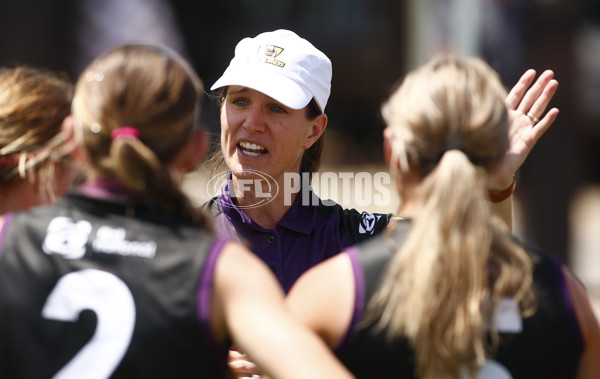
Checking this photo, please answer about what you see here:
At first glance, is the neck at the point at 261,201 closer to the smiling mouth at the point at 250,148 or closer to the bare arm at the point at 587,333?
the smiling mouth at the point at 250,148

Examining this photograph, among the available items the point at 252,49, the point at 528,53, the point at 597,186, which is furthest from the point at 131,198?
the point at 597,186

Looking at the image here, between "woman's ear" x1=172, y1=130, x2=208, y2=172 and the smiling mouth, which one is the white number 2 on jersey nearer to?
"woman's ear" x1=172, y1=130, x2=208, y2=172

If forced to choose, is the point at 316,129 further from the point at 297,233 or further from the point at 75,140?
the point at 75,140

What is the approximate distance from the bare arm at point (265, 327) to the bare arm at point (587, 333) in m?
0.64

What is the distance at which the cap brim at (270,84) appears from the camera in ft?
10.3

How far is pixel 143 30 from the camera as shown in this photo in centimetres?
1162

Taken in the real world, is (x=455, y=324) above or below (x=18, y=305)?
above

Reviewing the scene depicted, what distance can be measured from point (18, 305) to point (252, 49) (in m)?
1.50

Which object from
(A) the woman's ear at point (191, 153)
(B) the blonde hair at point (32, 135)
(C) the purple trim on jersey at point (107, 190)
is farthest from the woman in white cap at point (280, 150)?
(C) the purple trim on jersey at point (107, 190)

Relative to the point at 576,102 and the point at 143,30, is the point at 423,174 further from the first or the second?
the point at 143,30

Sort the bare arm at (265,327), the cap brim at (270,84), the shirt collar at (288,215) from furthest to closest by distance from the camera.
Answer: the shirt collar at (288,215), the cap brim at (270,84), the bare arm at (265,327)

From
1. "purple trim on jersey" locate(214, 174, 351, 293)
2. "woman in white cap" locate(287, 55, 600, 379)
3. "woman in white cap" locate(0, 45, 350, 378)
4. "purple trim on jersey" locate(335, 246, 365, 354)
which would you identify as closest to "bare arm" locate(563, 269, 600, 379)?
"woman in white cap" locate(287, 55, 600, 379)

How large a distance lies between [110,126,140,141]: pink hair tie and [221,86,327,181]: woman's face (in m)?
1.06

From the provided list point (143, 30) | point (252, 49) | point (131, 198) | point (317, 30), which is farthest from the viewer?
point (317, 30)
